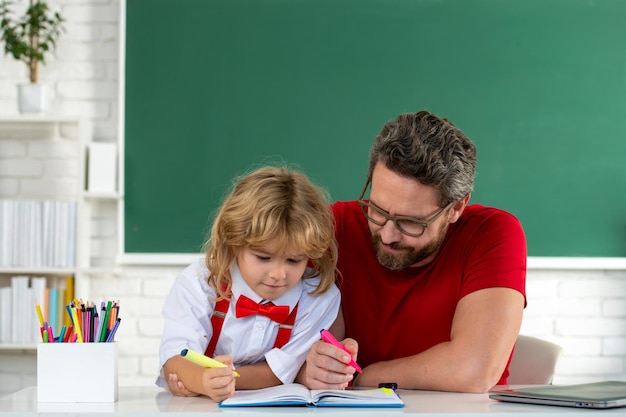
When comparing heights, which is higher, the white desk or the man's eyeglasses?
the man's eyeglasses

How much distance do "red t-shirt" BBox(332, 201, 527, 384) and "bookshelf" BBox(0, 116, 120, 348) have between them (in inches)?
64.7

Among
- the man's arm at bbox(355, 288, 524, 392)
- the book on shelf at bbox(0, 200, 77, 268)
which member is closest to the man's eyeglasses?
the man's arm at bbox(355, 288, 524, 392)

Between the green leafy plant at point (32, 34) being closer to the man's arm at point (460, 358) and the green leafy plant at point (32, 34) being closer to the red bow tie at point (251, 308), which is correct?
the red bow tie at point (251, 308)

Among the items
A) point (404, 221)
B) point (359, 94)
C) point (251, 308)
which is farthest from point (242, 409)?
point (359, 94)

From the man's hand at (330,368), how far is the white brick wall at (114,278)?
194 centimetres

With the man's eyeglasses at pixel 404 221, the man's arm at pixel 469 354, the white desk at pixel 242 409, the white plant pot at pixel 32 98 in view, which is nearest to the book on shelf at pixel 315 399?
the white desk at pixel 242 409

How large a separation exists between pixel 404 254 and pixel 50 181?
2.16m

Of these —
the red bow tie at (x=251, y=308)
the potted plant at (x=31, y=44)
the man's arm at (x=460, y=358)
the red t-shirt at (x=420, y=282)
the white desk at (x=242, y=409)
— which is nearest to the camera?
the white desk at (x=242, y=409)

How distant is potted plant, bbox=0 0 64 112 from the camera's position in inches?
135

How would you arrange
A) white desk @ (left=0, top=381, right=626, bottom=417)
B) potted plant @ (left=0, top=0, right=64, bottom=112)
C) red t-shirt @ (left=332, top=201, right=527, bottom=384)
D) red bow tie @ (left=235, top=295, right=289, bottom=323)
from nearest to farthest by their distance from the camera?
1. white desk @ (left=0, top=381, right=626, bottom=417)
2. red bow tie @ (left=235, top=295, right=289, bottom=323)
3. red t-shirt @ (left=332, top=201, right=527, bottom=384)
4. potted plant @ (left=0, top=0, right=64, bottom=112)

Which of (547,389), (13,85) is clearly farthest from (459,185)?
(13,85)

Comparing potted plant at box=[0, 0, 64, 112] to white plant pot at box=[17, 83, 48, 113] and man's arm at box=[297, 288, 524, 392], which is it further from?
man's arm at box=[297, 288, 524, 392]

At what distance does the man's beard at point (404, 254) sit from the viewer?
6.47 ft

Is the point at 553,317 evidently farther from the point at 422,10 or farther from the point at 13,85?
the point at 13,85
